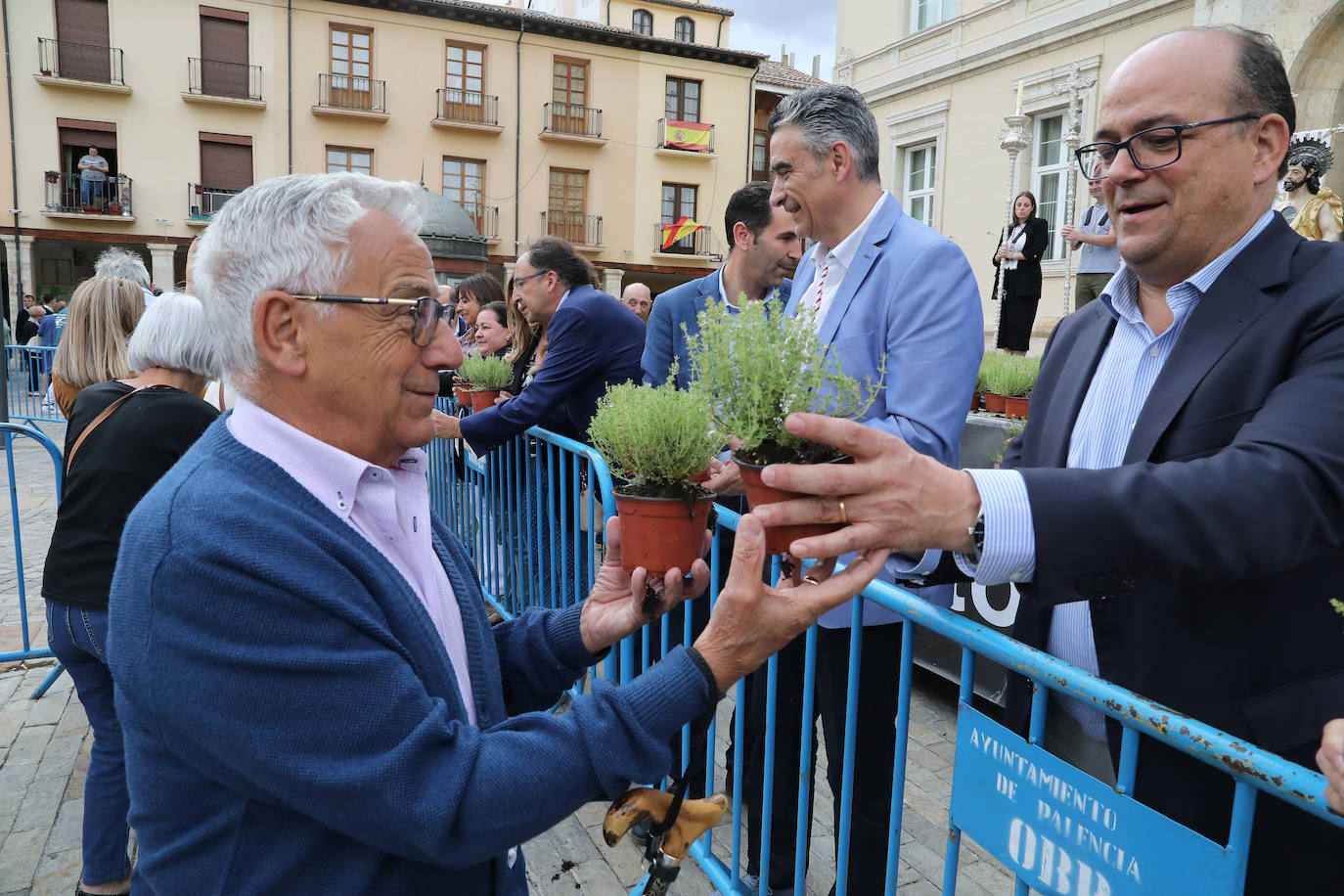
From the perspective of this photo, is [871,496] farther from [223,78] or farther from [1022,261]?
[223,78]

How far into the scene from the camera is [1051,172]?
51.2ft

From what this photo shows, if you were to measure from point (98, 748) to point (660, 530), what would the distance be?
2365 mm

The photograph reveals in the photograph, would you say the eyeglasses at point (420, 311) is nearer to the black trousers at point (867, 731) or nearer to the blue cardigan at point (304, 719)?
the blue cardigan at point (304, 719)

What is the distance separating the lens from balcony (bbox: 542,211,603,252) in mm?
30219

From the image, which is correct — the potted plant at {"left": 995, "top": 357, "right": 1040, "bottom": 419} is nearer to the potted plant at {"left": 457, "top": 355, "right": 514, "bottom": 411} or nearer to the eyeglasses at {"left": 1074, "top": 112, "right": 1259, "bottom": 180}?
the potted plant at {"left": 457, "top": 355, "right": 514, "bottom": 411}

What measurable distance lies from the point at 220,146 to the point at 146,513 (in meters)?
29.6

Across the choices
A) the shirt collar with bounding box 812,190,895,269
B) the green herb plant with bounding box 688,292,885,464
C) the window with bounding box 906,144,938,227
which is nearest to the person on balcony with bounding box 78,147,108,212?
the window with bounding box 906,144,938,227

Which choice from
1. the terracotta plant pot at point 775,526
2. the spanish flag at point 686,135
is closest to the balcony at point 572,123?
the spanish flag at point 686,135

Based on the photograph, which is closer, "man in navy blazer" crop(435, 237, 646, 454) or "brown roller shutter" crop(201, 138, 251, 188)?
"man in navy blazer" crop(435, 237, 646, 454)

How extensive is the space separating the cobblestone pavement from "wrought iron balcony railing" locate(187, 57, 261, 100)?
1035 inches

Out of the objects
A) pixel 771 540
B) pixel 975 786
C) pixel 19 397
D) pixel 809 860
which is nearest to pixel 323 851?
pixel 771 540

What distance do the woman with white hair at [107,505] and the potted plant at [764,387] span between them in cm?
230

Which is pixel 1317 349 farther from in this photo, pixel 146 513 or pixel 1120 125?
pixel 146 513

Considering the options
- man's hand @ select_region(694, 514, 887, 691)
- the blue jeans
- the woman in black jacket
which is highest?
the woman in black jacket
